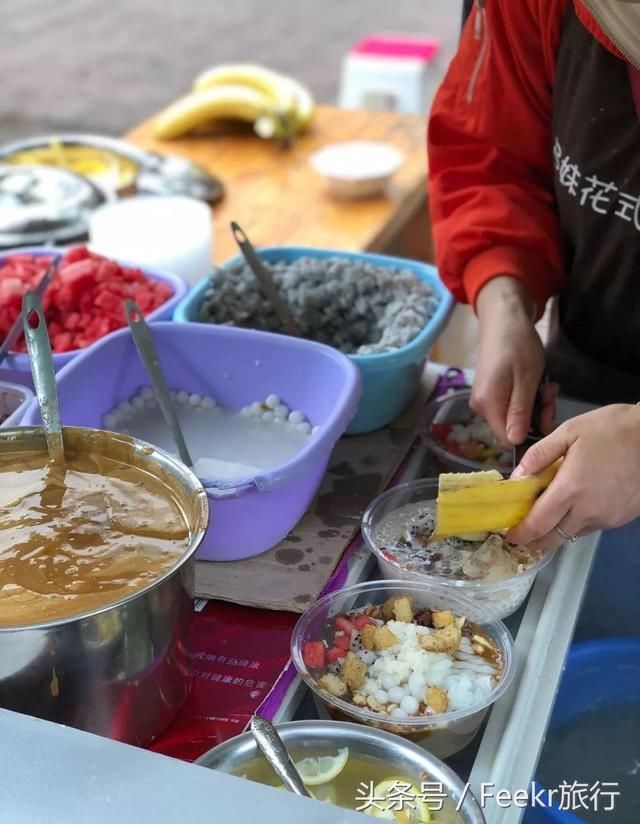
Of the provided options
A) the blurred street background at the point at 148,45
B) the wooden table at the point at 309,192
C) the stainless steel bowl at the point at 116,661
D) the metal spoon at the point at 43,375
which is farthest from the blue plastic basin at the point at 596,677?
the blurred street background at the point at 148,45

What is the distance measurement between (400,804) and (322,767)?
0.25 ft

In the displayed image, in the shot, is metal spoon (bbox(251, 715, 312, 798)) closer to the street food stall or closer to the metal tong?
the street food stall

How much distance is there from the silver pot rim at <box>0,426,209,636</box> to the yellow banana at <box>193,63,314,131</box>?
1.94 meters

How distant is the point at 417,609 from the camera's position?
1.04 metres

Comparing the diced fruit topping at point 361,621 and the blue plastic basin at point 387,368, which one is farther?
the blue plastic basin at point 387,368

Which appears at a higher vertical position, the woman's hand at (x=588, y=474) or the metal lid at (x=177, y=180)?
the woman's hand at (x=588, y=474)

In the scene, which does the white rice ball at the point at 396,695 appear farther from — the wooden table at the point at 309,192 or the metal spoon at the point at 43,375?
the wooden table at the point at 309,192

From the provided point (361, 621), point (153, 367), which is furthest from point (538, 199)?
point (361, 621)

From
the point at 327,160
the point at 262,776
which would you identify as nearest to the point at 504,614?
the point at 262,776

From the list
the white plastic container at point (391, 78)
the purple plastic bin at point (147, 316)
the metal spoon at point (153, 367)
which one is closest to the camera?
the metal spoon at point (153, 367)

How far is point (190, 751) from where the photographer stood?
911mm

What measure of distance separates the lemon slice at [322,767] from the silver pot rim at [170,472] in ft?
0.66

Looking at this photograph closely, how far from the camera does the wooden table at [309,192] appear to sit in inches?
91.2

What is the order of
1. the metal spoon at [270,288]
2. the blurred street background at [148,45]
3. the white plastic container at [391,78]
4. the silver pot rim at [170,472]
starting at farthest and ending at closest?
1. the blurred street background at [148,45]
2. the white plastic container at [391,78]
3. the metal spoon at [270,288]
4. the silver pot rim at [170,472]
